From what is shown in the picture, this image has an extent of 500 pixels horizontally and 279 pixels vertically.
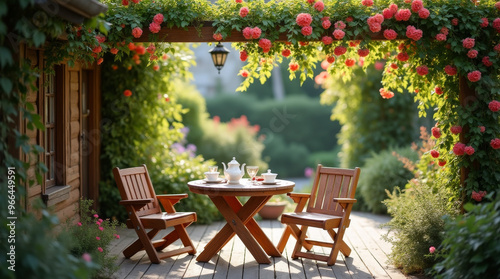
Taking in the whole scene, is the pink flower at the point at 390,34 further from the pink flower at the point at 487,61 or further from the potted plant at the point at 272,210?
the potted plant at the point at 272,210

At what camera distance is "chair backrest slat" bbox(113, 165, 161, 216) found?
17.8 ft

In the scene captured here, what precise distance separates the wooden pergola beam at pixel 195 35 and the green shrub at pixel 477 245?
7.54ft

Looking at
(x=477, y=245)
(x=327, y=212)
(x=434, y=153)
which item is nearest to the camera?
(x=477, y=245)

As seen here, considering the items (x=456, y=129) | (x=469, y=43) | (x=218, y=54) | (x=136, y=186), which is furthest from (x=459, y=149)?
(x=136, y=186)

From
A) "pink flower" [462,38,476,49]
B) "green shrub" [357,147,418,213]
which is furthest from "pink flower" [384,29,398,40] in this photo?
"green shrub" [357,147,418,213]

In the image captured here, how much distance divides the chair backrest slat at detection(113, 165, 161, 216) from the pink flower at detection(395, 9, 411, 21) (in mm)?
2943

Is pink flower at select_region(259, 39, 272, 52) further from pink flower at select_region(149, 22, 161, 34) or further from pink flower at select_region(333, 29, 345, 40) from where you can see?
pink flower at select_region(149, 22, 161, 34)

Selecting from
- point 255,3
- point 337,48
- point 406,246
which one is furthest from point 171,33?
point 406,246

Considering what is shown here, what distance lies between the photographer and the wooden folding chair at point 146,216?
526 centimetres

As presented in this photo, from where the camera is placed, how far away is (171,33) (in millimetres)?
5332

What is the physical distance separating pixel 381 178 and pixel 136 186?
413 centimetres

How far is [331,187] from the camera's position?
5.68 metres

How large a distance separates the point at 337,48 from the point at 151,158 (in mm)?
3470

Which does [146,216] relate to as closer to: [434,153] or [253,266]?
[253,266]
